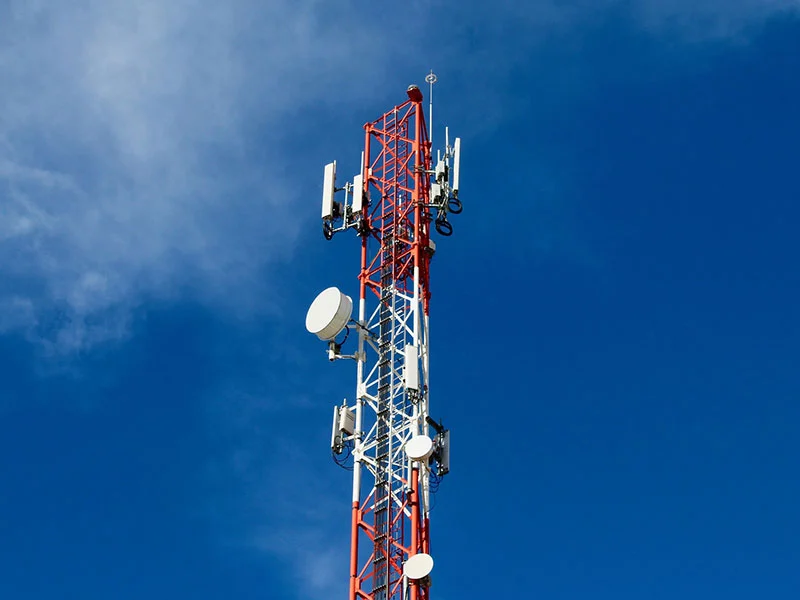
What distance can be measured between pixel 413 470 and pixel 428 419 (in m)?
2.92

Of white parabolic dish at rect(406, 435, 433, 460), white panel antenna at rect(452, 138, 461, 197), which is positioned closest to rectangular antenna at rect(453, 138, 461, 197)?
white panel antenna at rect(452, 138, 461, 197)

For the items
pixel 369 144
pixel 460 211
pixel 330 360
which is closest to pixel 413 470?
pixel 330 360

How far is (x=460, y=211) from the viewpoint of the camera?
69.2 meters

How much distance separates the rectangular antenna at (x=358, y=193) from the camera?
6969 centimetres

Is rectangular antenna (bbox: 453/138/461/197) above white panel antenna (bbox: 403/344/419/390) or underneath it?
above

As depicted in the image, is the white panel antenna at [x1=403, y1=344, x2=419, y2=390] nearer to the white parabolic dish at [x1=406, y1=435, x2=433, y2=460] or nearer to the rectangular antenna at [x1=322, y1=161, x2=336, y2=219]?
the white parabolic dish at [x1=406, y1=435, x2=433, y2=460]

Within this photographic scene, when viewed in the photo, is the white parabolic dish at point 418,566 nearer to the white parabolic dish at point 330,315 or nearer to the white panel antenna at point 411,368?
the white panel antenna at point 411,368

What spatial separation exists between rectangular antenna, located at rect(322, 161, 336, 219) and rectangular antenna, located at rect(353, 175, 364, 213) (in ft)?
4.16

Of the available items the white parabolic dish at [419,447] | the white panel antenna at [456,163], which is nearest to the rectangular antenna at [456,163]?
the white panel antenna at [456,163]

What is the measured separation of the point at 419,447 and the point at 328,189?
683 inches

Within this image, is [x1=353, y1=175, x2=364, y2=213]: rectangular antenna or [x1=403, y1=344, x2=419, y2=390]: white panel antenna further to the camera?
[x1=353, y1=175, x2=364, y2=213]: rectangular antenna

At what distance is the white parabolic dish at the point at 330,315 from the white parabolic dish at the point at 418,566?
41.8 ft

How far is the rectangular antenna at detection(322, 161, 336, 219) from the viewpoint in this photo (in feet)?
231

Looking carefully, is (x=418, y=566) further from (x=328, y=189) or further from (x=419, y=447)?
(x=328, y=189)
